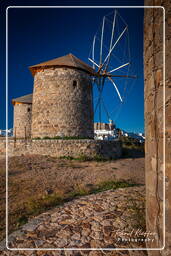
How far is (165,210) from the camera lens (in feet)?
4.93

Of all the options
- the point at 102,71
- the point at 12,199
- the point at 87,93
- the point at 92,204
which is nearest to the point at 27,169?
the point at 12,199

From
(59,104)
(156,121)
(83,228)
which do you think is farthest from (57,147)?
(156,121)

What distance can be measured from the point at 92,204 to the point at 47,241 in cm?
138

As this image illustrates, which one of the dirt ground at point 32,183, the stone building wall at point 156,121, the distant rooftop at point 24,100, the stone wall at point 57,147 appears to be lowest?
the dirt ground at point 32,183

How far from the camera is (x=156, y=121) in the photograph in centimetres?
168

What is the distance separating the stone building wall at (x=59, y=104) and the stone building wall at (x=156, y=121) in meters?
9.69

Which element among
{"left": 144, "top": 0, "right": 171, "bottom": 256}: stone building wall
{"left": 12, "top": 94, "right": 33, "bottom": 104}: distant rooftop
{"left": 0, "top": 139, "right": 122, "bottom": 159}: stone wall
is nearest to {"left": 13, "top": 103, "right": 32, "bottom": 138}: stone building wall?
{"left": 12, "top": 94, "right": 33, "bottom": 104}: distant rooftop

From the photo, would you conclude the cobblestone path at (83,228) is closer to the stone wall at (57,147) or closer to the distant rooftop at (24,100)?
the stone wall at (57,147)

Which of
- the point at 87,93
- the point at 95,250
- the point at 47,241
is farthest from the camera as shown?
the point at 87,93

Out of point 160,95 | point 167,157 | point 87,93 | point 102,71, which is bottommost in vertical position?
point 167,157

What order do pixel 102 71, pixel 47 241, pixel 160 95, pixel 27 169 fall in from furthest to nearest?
1. pixel 102 71
2. pixel 27 169
3. pixel 47 241
4. pixel 160 95

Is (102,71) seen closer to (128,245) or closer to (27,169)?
(27,169)

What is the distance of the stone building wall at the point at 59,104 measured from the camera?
448 inches

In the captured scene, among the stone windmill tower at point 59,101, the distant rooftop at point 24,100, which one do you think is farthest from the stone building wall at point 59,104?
the distant rooftop at point 24,100
